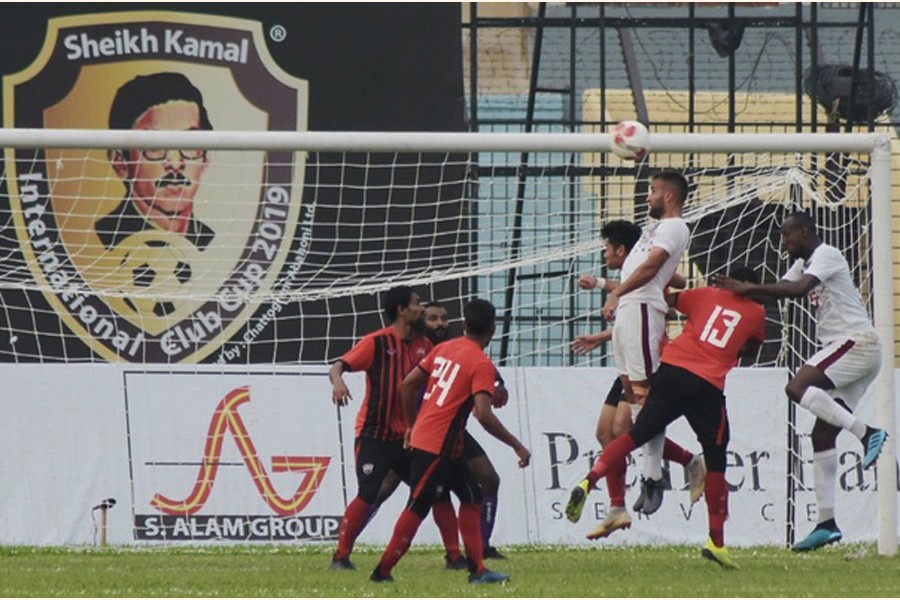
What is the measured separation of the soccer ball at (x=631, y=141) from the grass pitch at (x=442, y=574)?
2662mm

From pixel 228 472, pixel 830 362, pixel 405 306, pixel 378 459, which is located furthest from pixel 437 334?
pixel 228 472

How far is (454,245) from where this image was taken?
597 inches

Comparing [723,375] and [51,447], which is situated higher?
[723,375]

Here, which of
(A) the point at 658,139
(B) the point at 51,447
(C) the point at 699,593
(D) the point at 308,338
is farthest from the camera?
(D) the point at 308,338

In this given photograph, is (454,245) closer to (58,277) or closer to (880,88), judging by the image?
(58,277)

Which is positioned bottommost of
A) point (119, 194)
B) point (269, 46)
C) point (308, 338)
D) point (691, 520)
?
point (691, 520)

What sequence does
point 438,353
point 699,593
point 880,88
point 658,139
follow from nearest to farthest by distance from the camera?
point 699,593 < point 438,353 < point 658,139 < point 880,88

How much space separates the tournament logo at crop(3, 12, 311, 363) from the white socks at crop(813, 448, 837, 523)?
5485 millimetres

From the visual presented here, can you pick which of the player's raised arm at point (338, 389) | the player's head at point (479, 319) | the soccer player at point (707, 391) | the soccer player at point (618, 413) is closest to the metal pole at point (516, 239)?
the soccer player at point (618, 413)

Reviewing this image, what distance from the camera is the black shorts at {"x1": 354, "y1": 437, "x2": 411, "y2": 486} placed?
11539 mm

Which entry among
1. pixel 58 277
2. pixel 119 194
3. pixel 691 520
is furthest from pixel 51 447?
pixel 691 520

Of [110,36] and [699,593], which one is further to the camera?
[110,36]

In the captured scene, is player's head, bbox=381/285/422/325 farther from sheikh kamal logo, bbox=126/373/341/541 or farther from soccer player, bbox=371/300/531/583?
sheikh kamal logo, bbox=126/373/341/541

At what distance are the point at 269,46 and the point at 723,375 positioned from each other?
Answer: 7071 millimetres
